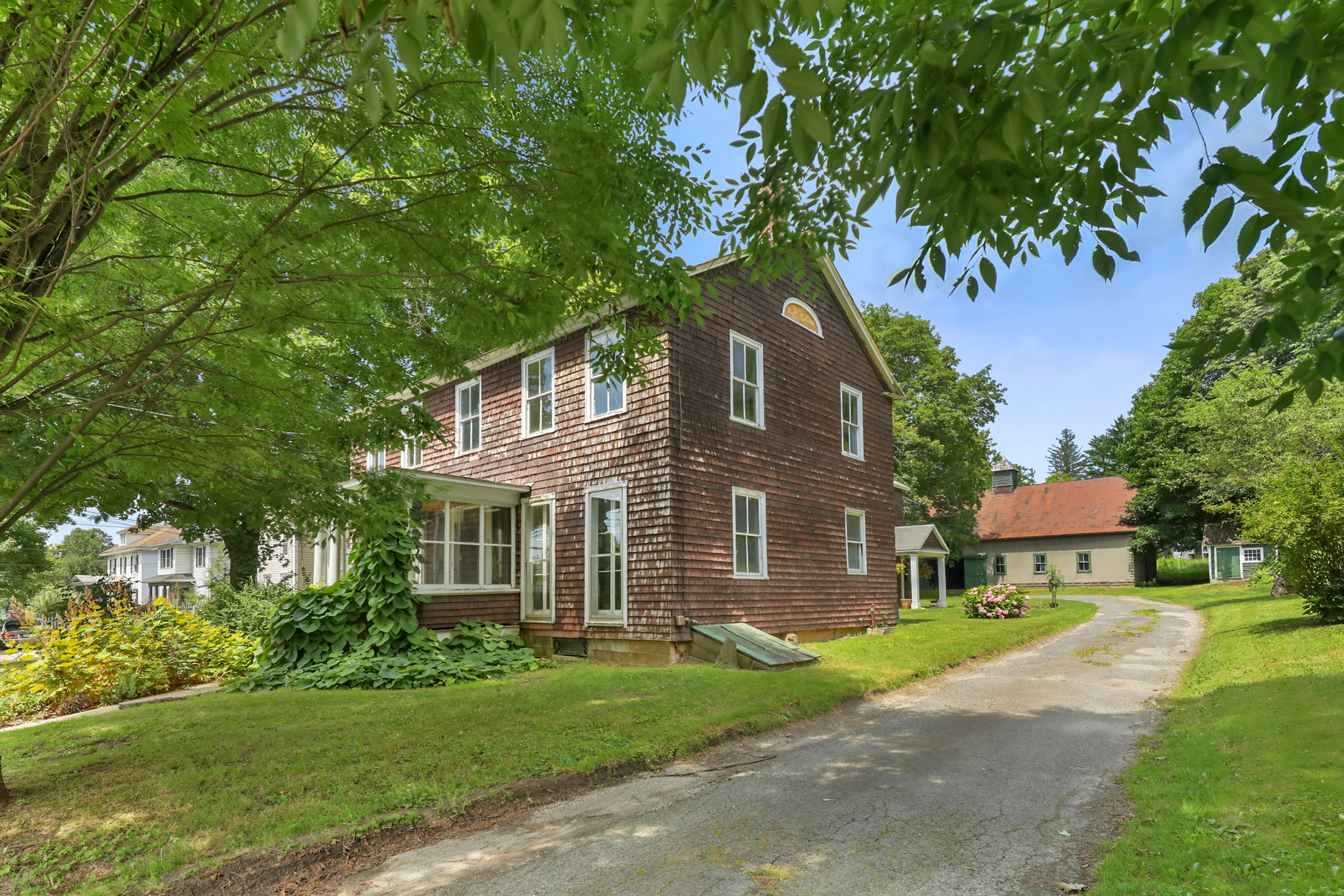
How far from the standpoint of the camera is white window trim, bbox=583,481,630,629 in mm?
13055

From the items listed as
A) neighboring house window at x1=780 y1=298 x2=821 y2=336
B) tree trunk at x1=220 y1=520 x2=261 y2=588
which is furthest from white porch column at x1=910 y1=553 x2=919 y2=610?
tree trunk at x1=220 y1=520 x2=261 y2=588

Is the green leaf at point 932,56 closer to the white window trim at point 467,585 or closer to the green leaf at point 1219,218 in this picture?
the green leaf at point 1219,218

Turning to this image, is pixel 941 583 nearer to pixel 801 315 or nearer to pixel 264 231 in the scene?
pixel 801 315

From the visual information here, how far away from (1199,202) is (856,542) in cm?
1578

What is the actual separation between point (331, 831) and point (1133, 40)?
19.6 feet

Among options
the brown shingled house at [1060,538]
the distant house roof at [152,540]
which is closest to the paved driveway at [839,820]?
the brown shingled house at [1060,538]

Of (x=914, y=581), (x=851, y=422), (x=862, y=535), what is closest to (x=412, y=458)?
(x=851, y=422)

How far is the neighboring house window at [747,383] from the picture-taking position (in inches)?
567

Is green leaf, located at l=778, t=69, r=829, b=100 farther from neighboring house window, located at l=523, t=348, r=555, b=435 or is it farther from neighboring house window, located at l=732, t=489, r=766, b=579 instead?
neighboring house window, located at l=523, t=348, r=555, b=435

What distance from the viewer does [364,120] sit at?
5438 millimetres

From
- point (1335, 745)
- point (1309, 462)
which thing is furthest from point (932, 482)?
point (1335, 745)

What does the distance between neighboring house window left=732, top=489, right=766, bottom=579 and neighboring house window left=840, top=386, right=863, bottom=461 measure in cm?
382

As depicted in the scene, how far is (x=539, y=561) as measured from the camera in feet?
48.4

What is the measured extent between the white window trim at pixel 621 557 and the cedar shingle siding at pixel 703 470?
9cm
